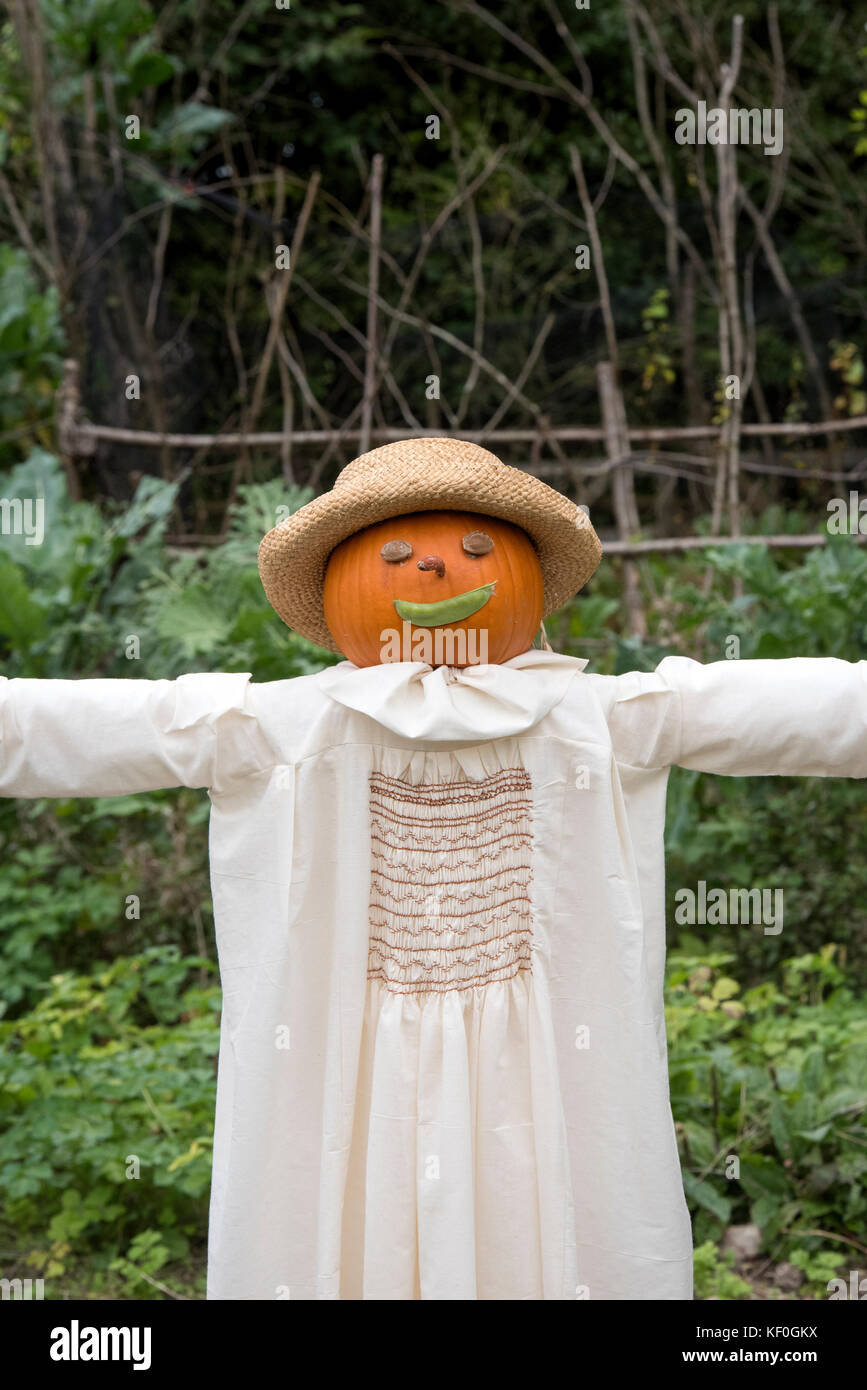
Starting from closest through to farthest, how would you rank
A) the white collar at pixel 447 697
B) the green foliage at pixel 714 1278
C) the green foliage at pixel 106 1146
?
the white collar at pixel 447 697 < the green foliage at pixel 714 1278 < the green foliage at pixel 106 1146

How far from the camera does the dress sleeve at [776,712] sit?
1.83 metres

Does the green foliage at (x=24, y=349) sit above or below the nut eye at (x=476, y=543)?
above

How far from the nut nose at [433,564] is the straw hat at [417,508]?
0.27ft

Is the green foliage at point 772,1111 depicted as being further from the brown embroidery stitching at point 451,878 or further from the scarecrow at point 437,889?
the brown embroidery stitching at point 451,878

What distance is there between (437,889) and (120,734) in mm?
506

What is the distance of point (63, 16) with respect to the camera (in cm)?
641

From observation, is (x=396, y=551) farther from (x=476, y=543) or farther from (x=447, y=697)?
(x=447, y=697)

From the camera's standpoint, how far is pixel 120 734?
72.1 inches

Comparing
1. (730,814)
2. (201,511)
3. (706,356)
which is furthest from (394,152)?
(730,814)

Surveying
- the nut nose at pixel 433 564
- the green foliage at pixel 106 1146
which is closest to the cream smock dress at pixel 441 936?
the nut nose at pixel 433 564

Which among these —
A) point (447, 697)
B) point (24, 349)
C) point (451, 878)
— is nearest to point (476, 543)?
point (447, 697)

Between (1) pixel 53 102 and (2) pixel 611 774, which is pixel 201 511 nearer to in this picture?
(1) pixel 53 102

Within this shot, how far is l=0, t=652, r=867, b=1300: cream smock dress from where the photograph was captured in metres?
1.82

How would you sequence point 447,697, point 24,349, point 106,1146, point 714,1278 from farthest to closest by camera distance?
point 24,349
point 106,1146
point 714,1278
point 447,697
